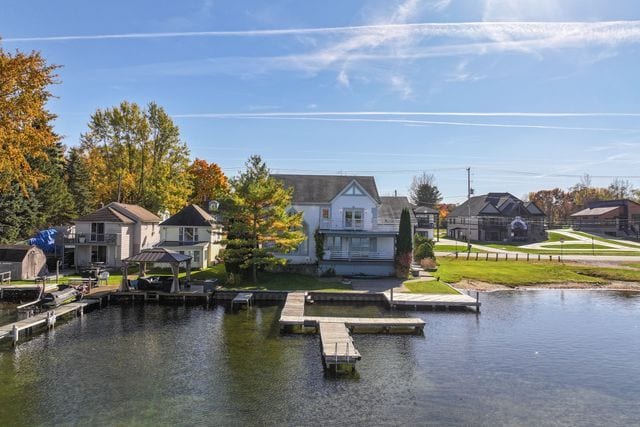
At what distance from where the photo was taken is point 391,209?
2055 inches

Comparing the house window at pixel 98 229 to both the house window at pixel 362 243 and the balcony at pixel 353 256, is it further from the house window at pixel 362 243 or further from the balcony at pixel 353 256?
the house window at pixel 362 243

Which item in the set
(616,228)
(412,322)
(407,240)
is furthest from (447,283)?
(616,228)

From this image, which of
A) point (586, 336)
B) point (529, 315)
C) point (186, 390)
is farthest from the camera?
point (529, 315)

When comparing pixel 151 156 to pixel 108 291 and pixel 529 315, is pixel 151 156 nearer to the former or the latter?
pixel 108 291

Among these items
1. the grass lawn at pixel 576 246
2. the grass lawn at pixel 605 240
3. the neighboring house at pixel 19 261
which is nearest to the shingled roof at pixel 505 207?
the grass lawn at pixel 605 240

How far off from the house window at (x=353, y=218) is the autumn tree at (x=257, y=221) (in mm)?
7824

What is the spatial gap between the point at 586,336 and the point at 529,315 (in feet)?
16.9

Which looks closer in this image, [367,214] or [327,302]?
[327,302]

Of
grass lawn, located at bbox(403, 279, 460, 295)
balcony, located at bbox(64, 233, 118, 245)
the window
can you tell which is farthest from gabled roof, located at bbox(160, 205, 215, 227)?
grass lawn, located at bbox(403, 279, 460, 295)

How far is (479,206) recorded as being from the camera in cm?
9319

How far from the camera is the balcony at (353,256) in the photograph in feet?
147

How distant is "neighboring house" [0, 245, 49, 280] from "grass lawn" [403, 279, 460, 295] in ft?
109

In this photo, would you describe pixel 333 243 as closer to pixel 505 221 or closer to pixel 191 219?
pixel 191 219

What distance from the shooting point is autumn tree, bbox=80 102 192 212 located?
61906 millimetres
